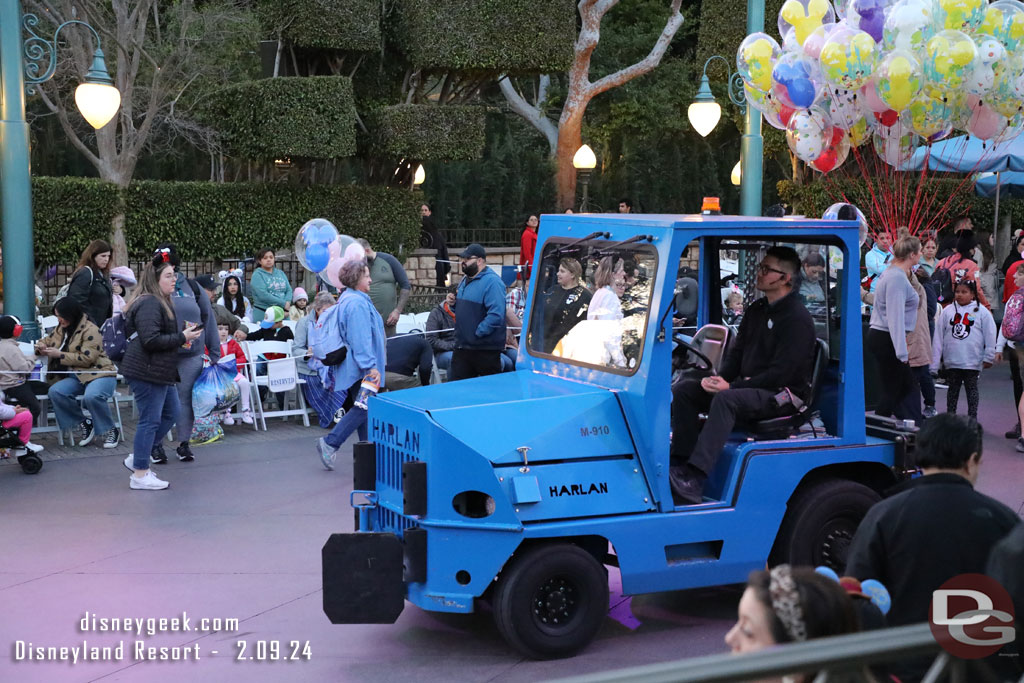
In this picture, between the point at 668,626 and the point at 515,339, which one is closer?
the point at 668,626

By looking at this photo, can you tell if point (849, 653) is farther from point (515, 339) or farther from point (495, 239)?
point (495, 239)

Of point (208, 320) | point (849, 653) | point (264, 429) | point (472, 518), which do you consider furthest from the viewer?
point (264, 429)

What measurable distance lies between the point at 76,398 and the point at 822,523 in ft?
24.3

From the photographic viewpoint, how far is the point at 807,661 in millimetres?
2285

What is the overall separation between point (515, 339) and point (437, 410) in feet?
25.4

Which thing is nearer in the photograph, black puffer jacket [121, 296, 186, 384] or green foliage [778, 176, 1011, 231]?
black puffer jacket [121, 296, 186, 384]

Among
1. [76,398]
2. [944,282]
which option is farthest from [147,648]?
[944,282]

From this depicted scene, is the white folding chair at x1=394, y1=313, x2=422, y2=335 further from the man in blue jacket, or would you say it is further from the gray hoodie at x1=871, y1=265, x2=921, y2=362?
the gray hoodie at x1=871, y1=265, x2=921, y2=362

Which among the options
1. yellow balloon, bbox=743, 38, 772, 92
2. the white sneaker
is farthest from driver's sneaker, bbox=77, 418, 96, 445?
yellow balloon, bbox=743, 38, 772, 92

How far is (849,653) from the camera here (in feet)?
7.64

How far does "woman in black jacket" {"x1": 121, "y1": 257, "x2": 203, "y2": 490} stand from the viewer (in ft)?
30.4

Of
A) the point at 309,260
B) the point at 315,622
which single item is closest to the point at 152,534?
the point at 315,622

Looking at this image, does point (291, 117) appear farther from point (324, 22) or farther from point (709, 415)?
point (709, 415)

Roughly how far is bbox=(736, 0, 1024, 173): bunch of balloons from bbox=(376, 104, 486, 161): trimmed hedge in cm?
750
